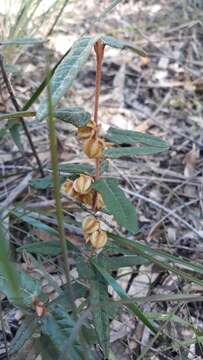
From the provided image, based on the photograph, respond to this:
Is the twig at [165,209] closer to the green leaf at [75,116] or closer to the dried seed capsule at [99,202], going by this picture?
the dried seed capsule at [99,202]

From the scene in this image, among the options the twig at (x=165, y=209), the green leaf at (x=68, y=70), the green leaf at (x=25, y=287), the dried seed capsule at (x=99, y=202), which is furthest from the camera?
the twig at (x=165, y=209)

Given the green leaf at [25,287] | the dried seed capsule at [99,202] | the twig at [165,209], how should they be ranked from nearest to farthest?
the green leaf at [25,287]
the dried seed capsule at [99,202]
the twig at [165,209]

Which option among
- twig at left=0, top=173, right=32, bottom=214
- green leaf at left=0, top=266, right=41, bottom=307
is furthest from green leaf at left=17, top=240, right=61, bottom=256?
twig at left=0, top=173, right=32, bottom=214

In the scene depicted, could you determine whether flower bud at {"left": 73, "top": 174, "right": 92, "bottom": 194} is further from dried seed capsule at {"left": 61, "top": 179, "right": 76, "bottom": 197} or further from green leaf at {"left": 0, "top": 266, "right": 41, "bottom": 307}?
green leaf at {"left": 0, "top": 266, "right": 41, "bottom": 307}

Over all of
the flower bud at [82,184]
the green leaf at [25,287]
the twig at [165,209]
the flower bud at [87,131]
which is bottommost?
the twig at [165,209]

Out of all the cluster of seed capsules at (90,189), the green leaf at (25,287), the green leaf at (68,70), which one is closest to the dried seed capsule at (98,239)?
the cluster of seed capsules at (90,189)

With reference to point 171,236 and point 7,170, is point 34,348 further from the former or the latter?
point 7,170
